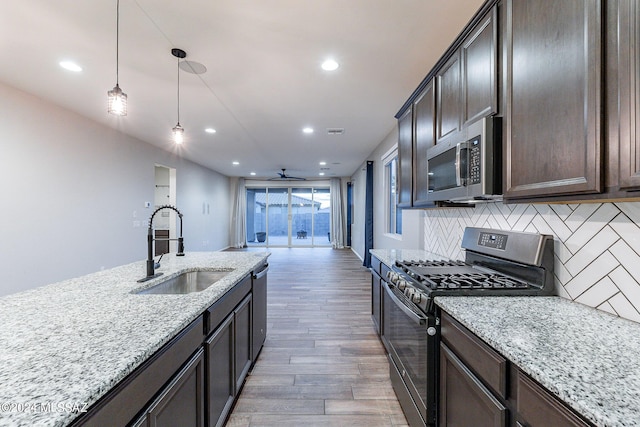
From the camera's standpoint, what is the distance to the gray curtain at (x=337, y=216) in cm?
977

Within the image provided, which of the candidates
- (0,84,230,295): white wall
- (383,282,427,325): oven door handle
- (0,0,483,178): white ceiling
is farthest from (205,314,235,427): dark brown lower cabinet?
(0,84,230,295): white wall

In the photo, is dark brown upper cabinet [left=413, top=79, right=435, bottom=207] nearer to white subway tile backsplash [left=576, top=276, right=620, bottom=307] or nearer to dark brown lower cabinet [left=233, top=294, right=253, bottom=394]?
white subway tile backsplash [left=576, top=276, right=620, bottom=307]

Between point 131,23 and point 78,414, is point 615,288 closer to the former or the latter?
point 78,414

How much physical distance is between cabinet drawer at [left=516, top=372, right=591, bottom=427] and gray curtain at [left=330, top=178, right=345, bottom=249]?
29.3 feet

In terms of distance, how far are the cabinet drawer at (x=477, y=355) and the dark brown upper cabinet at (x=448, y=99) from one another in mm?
1179

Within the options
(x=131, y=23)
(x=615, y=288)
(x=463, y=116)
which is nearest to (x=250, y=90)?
(x=131, y=23)

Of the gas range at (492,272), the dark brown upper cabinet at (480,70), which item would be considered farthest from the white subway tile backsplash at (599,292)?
the dark brown upper cabinet at (480,70)

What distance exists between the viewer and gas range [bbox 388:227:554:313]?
1.34 metres

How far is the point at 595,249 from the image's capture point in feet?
3.85

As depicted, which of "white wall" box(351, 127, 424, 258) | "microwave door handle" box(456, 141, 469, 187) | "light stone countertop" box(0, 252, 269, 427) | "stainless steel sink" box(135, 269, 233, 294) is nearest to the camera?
"light stone countertop" box(0, 252, 269, 427)

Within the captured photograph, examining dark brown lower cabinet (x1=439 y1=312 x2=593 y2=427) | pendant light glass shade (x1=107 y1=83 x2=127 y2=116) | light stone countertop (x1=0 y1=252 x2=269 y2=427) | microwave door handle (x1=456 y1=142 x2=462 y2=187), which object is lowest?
dark brown lower cabinet (x1=439 y1=312 x2=593 y2=427)

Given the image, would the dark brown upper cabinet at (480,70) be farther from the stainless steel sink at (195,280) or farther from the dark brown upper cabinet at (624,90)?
the stainless steel sink at (195,280)

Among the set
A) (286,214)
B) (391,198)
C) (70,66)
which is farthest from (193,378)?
(286,214)

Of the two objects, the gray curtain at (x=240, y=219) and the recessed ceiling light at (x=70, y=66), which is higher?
the recessed ceiling light at (x=70, y=66)
